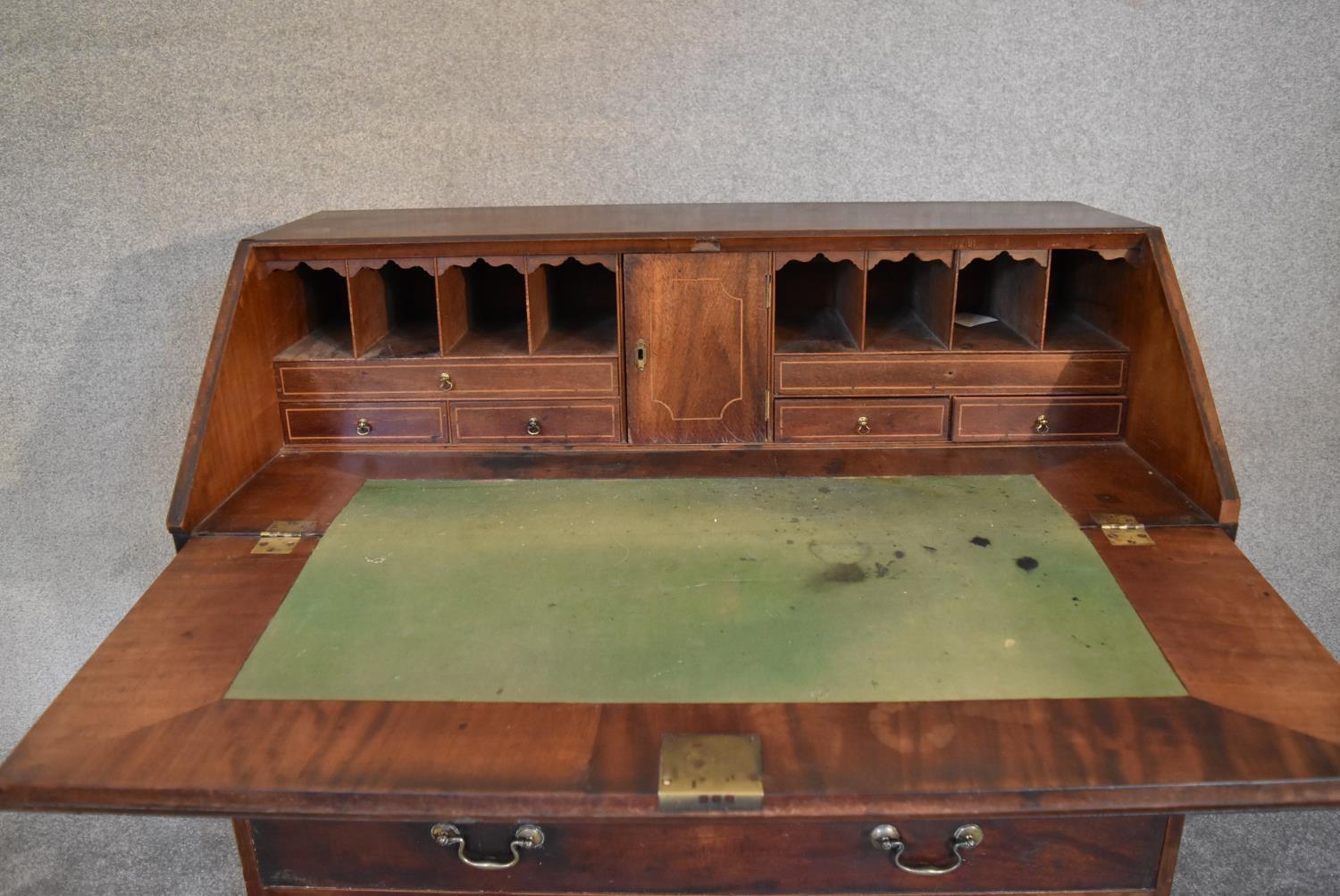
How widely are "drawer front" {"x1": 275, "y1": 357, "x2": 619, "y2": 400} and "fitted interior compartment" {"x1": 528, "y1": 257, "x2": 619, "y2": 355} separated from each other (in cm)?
3

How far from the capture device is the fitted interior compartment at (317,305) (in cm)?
174

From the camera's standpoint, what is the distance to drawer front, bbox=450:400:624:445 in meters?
1.73

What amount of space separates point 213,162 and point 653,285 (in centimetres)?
113

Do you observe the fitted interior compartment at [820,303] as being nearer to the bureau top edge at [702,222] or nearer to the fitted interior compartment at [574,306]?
the bureau top edge at [702,222]

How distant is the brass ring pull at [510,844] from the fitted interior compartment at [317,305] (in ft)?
2.87

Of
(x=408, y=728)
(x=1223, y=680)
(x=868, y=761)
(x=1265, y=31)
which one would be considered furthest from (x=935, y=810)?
(x=1265, y=31)

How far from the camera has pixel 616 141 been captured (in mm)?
2184

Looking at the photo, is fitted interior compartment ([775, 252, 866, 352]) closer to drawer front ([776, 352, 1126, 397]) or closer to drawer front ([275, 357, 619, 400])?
drawer front ([776, 352, 1126, 397])

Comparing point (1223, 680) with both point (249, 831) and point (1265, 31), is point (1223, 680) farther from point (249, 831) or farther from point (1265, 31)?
point (1265, 31)

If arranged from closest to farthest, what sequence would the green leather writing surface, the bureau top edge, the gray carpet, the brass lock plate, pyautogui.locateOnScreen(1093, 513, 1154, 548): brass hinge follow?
the brass lock plate → the green leather writing surface → pyautogui.locateOnScreen(1093, 513, 1154, 548): brass hinge → the bureau top edge → the gray carpet

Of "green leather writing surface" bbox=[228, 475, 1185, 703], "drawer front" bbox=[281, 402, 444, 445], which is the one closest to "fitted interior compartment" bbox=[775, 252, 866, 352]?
"green leather writing surface" bbox=[228, 475, 1185, 703]

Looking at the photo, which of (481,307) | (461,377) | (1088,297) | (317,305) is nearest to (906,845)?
(461,377)

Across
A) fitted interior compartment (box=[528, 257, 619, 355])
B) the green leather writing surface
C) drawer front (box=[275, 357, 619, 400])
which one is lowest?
the green leather writing surface

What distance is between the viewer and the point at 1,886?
7.03 ft
